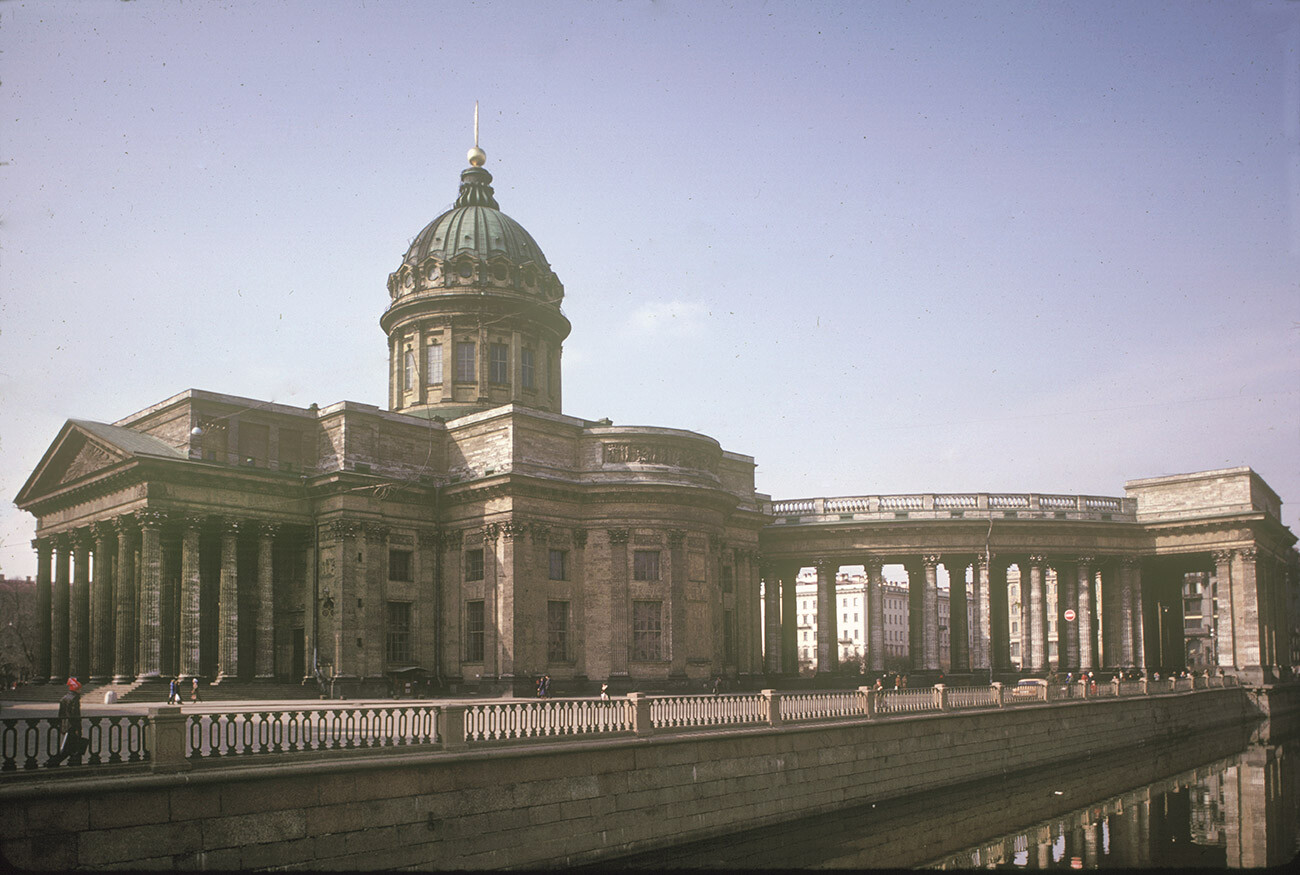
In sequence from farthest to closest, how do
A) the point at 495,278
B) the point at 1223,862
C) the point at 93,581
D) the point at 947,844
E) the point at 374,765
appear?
the point at 495,278
the point at 93,581
the point at 947,844
the point at 1223,862
the point at 374,765

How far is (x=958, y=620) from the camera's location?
60.2 meters

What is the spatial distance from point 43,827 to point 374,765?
4990 mm

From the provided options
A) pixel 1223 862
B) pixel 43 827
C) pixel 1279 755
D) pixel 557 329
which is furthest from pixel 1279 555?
pixel 43 827

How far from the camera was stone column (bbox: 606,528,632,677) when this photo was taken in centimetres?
4588

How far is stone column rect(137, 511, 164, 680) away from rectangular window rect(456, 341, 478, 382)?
17851mm

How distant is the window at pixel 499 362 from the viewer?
55250 millimetres

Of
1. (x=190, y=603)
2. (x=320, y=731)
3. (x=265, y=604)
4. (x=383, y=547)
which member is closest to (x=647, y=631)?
(x=383, y=547)

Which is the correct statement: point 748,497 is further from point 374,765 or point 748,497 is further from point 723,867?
point 374,765

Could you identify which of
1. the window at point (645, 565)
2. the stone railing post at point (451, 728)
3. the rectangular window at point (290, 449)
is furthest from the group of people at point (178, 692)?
the stone railing post at point (451, 728)

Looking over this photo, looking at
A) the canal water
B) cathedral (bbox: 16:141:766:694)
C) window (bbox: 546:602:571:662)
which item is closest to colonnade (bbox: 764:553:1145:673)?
cathedral (bbox: 16:141:766:694)

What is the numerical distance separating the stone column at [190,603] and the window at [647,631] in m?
16.6

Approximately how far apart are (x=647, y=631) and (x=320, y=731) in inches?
1113

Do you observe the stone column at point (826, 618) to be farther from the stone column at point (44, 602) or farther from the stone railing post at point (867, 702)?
the stone column at point (44, 602)

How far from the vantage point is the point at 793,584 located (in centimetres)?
6581
